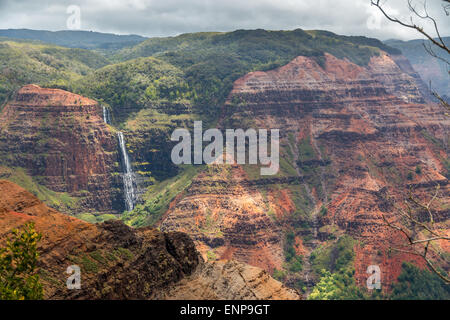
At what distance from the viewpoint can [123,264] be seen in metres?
57.0

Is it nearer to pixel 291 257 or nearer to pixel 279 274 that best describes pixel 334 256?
pixel 291 257

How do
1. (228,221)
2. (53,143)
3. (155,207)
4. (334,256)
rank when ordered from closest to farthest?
(228,221), (334,256), (155,207), (53,143)

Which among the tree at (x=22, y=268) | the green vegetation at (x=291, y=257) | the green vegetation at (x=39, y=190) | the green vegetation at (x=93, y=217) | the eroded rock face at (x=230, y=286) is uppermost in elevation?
the tree at (x=22, y=268)

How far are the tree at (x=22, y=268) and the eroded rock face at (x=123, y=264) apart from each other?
3.21 metres

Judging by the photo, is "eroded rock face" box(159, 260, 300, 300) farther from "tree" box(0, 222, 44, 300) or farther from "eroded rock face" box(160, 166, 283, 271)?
"eroded rock face" box(160, 166, 283, 271)

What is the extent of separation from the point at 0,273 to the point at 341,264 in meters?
120

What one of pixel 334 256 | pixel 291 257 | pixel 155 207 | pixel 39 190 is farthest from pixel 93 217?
pixel 334 256

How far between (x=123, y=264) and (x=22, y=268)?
37.2 feet

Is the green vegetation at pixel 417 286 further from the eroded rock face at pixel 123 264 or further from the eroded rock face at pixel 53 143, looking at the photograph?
the eroded rock face at pixel 123 264

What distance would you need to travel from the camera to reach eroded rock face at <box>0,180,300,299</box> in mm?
51381

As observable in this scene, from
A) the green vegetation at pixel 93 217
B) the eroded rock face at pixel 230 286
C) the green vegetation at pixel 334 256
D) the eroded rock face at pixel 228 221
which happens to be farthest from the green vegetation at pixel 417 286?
the eroded rock face at pixel 230 286

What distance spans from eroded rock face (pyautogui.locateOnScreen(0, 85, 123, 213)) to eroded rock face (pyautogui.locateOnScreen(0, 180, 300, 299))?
131870mm

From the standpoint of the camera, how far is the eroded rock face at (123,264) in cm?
5138
